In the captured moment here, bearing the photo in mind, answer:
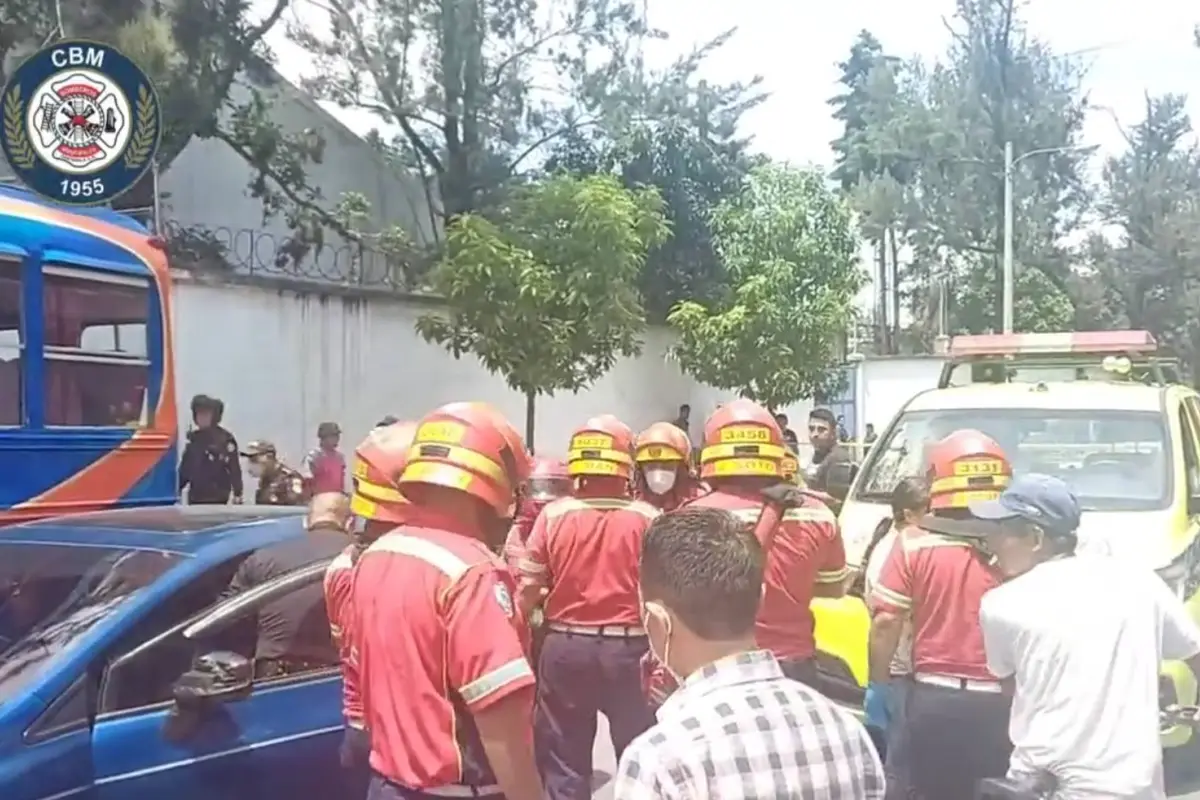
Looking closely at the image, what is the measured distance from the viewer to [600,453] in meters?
5.93

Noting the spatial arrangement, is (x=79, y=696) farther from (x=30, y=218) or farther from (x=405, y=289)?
A: (x=405, y=289)

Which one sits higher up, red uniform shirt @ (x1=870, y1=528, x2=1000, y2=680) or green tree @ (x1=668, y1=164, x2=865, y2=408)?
green tree @ (x1=668, y1=164, x2=865, y2=408)

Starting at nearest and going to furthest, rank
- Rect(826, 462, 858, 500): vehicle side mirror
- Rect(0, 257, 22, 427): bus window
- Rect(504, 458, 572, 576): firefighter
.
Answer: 1. Rect(504, 458, 572, 576): firefighter
2. Rect(826, 462, 858, 500): vehicle side mirror
3. Rect(0, 257, 22, 427): bus window

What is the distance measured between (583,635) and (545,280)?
10403mm

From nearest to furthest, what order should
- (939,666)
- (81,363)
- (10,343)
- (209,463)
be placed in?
(939,666) → (10,343) → (81,363) → (209,463)

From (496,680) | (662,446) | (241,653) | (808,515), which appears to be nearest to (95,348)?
(662,446)

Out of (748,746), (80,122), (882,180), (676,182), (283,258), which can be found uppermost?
(882,180)

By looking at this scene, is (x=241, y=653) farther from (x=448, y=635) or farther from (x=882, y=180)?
(x=882, y=180)

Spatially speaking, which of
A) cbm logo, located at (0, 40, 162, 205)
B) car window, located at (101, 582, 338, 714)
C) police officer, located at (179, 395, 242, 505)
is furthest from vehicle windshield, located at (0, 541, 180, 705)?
police officer, located at (179, 395, 242, 505)

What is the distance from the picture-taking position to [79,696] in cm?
393

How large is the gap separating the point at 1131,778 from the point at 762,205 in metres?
19.7

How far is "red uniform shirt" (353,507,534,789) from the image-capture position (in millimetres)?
3100

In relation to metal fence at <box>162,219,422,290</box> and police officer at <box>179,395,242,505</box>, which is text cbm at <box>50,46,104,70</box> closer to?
police officer at <box>179,395,242,505</box>

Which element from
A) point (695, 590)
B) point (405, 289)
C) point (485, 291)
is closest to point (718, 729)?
point (695, 590)
